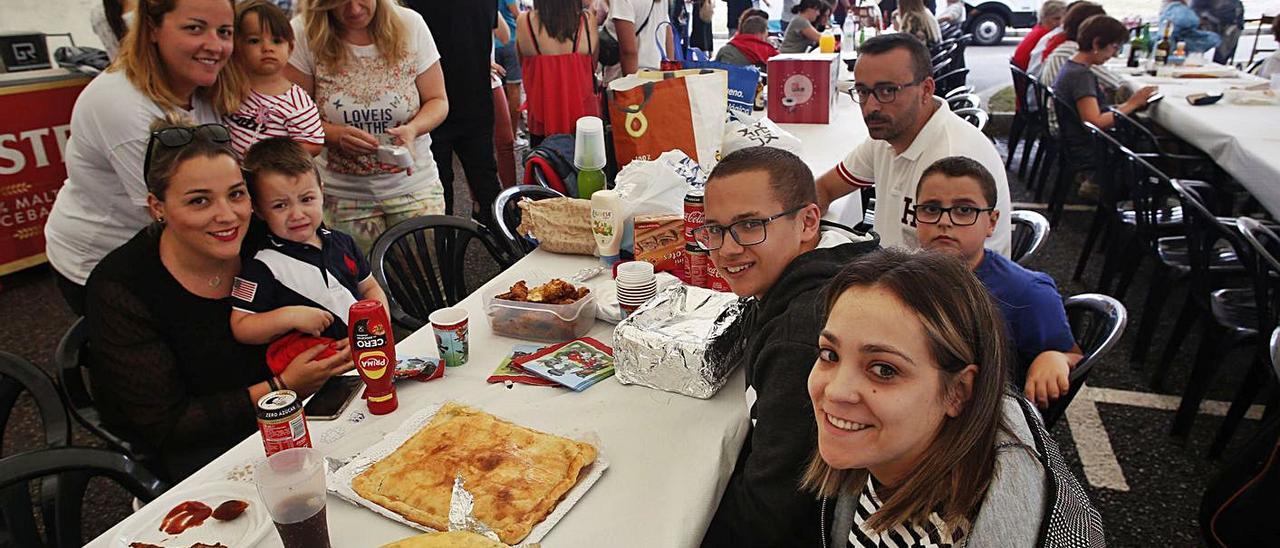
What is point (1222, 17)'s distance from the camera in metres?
8.08

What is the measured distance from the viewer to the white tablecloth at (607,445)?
1281mm

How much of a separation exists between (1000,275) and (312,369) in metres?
1.78

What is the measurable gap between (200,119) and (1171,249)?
396 cm

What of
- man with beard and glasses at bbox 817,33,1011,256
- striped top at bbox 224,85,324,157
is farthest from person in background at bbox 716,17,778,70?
striped top at bbox 224,85,324,157

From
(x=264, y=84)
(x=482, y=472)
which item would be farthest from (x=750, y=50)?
(x=482, y=472)

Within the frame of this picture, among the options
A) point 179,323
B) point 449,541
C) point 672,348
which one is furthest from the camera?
point 179,323

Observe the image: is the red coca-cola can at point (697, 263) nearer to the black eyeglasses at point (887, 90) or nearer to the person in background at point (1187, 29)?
the black eyeglasses at point (887, 90)

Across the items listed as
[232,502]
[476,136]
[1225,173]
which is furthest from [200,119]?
[1225,173]

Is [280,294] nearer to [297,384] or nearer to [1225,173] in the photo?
[297,384]

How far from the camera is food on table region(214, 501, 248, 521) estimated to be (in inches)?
51.1

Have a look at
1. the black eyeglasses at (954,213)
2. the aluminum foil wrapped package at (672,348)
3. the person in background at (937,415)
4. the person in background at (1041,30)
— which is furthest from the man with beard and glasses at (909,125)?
the person in background at (1041,30)

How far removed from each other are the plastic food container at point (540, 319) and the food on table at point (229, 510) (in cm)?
80

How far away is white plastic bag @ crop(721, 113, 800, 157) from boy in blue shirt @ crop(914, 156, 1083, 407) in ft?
3.13

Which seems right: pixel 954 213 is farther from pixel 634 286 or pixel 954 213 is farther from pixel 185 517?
pixel 185 517
